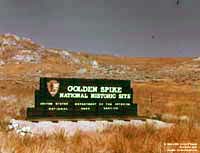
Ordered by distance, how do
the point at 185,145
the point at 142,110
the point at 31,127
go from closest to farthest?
the point at 185,145 < the point at 31,127 < the point at 142,110

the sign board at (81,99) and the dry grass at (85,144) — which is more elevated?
the sign board at (81,99)

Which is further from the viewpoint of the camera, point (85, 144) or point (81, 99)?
point (81, 99)

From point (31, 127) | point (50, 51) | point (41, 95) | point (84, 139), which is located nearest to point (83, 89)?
point (41, 95)

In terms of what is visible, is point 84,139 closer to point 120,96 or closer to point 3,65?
point 120,96

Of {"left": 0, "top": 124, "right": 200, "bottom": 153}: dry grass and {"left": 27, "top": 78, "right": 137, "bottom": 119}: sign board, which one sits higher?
{"left": 27, "top": 78, "right": 137, "bottom": 119}: sign board

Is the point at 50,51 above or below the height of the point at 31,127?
above

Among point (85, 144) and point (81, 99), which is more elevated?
point (81, 99)

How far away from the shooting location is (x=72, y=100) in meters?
20.4

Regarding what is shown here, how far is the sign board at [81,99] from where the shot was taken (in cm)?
1972

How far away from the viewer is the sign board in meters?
19.7

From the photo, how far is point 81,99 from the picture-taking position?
20.8m

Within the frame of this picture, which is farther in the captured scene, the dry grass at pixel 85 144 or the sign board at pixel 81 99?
the sign board at pixel 81 99

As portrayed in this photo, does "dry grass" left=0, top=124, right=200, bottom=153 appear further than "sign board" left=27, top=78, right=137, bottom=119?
No

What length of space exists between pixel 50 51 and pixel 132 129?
142751 mm
